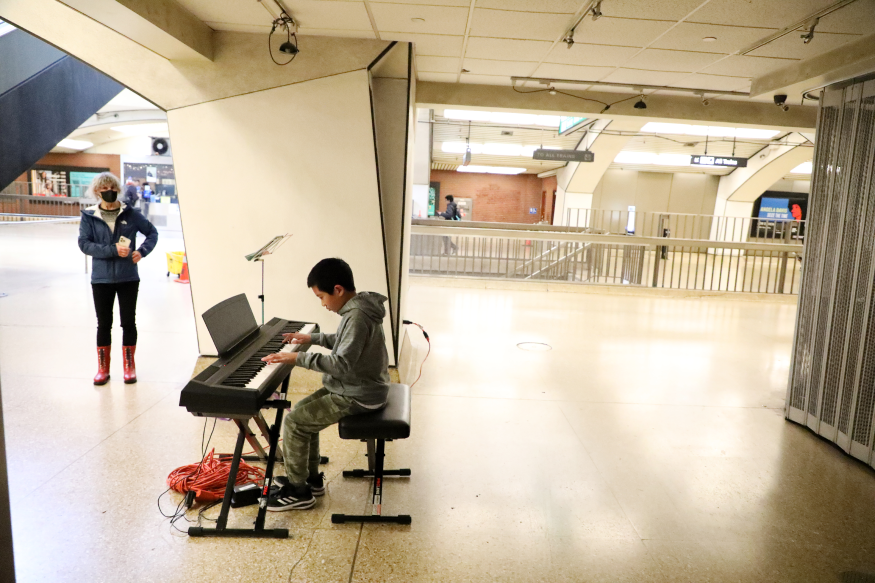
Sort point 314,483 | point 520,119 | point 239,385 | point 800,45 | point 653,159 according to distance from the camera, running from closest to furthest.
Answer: point 239,385 < point 314,483 < point 800,45 < point 520,119 < point 653,159

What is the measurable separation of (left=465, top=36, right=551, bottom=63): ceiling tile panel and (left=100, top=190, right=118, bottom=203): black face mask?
3178 mm

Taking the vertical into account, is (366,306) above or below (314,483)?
above

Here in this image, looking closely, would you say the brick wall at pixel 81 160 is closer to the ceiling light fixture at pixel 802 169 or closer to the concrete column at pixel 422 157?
the concrete column at pixel 422 157

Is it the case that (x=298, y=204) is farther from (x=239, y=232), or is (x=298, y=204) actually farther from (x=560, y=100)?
(x=560, y=100)

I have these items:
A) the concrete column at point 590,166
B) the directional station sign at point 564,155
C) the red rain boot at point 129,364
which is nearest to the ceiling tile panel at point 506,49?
the red rain boot at point 129,364

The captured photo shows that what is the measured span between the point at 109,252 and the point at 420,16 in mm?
3012

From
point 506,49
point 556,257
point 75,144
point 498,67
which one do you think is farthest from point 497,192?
point 506,49

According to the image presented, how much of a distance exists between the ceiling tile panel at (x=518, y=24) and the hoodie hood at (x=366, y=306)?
242 cm

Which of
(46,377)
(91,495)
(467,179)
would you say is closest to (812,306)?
(91,495)

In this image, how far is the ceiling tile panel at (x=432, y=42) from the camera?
4.71 m

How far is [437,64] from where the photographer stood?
18.9 ft

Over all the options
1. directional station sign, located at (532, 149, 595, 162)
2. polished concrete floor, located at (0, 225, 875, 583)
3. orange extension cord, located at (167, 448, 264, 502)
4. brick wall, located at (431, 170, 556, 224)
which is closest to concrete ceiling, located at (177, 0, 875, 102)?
polished concrete floor, located at (0, 225, 875, 583)

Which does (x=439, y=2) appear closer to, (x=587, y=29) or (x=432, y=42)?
(x=432, y=42)

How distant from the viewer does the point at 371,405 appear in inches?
114
